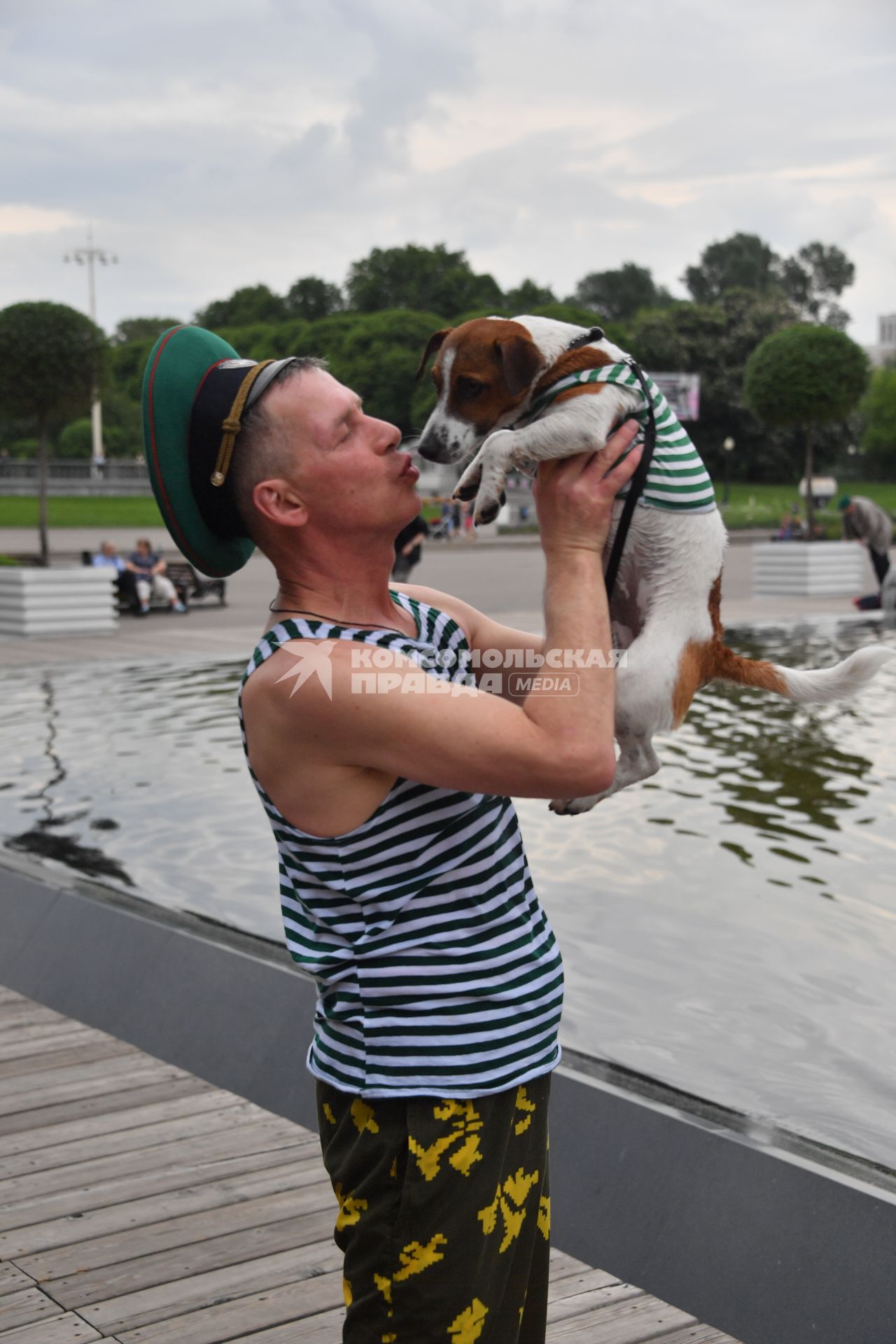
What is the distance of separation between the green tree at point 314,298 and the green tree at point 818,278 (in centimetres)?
3873

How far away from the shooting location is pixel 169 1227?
296 centimetres

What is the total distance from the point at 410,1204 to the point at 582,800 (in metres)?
0.56

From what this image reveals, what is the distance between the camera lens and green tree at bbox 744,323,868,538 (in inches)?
752

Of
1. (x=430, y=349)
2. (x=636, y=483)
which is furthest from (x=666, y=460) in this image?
(x=430, y=349)

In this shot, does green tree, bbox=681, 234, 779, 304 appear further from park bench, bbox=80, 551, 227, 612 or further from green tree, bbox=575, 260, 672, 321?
park bench, bbox=80, 551, 227, 612

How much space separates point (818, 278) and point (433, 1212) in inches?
4327

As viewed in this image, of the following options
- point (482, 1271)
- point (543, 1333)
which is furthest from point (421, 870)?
point (543, 1333)

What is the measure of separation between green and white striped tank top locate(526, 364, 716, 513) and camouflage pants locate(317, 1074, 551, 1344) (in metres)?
0.77

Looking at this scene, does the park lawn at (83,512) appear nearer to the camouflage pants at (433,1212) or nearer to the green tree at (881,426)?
the camouflage pants at (433,1212)

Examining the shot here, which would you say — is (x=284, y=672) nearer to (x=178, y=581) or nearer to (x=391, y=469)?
(x=391, y=469)

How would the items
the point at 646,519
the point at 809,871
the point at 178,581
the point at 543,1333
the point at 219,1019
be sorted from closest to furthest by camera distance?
1. the point at 646,519
2. the point at 543,1333
3. the point at 219,1019
4. the point at 809,871
5. the point at 178,581

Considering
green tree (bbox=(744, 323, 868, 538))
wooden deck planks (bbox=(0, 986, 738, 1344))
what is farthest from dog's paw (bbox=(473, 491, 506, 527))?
green tree (bbox=(744, 323, 868, 538))

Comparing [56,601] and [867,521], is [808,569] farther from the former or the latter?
[56,601]

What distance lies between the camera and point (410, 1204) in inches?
63.1
